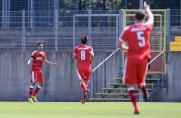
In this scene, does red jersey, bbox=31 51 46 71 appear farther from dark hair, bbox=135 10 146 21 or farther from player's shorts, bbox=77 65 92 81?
dark hair, bbox=135 10 146 21

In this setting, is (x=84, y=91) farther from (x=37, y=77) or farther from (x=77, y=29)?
(x=77, y=29)

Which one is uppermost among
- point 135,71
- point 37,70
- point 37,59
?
point 135,71

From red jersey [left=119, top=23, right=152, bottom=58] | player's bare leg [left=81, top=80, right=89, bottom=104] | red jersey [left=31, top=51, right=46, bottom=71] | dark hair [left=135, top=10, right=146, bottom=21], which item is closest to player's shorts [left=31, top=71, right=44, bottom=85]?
red jersey [left=31, top=51, right=46, bottom=71]

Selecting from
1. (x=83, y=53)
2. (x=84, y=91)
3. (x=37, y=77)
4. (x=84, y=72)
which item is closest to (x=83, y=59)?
(x=83, y=53)

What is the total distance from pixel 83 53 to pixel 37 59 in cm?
270

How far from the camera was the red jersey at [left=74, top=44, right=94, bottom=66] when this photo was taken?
2696cm

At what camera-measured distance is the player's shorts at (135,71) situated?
1727cm

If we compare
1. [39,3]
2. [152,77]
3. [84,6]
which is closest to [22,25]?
[152,77]

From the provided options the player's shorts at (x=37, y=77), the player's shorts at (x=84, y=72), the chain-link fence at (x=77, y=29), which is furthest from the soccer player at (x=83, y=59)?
the chain-link fence at (x=77, y=29)

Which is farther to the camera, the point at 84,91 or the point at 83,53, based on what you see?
the point at 83,53

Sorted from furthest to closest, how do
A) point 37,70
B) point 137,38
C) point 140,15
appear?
point 37,70
point 137,38
point 140,15

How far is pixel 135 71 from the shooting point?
56.7ft

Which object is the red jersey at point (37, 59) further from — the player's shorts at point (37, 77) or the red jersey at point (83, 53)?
the red jersey at point (83, 53)

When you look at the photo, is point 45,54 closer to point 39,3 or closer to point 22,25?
point 22,25
